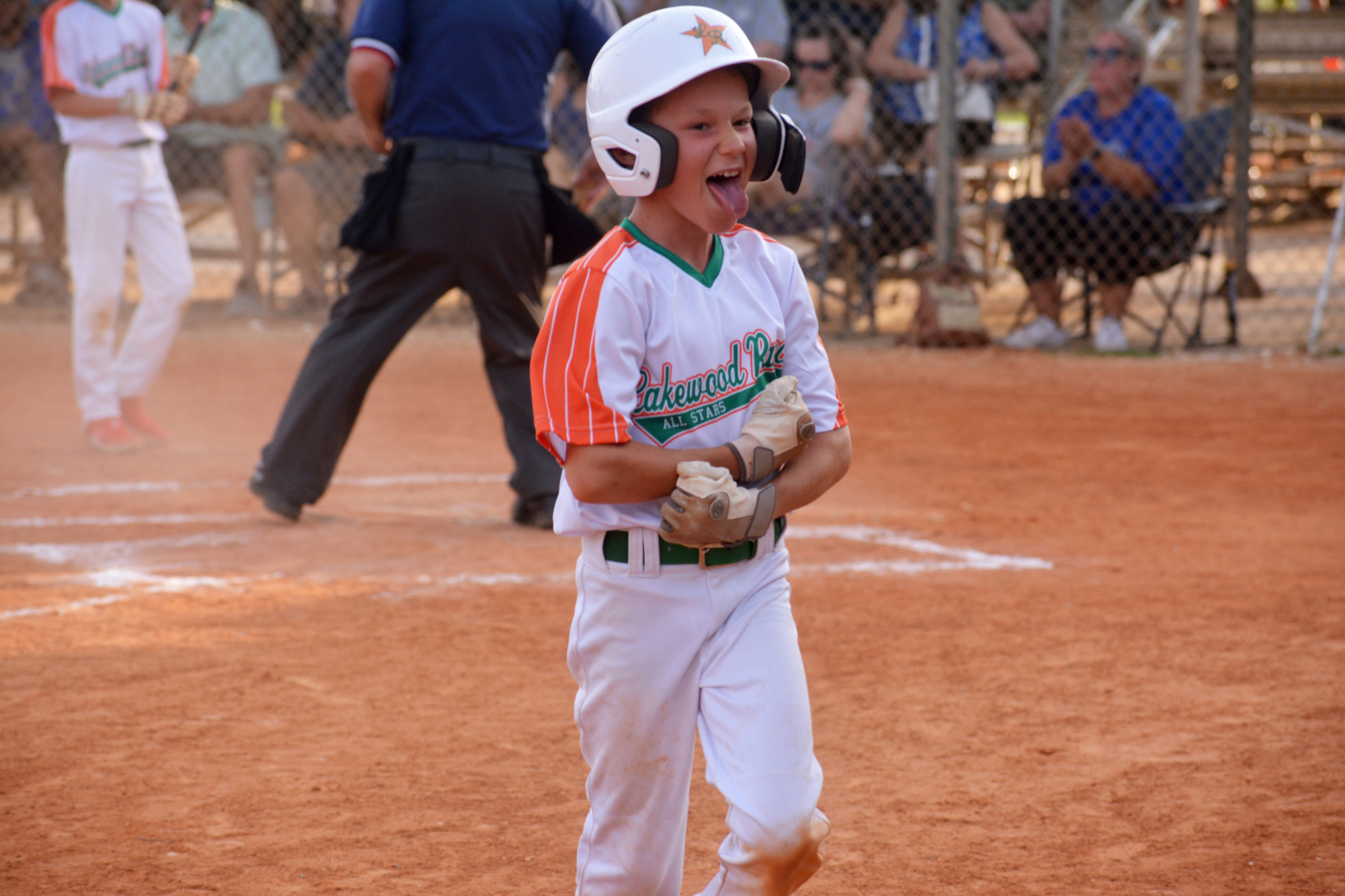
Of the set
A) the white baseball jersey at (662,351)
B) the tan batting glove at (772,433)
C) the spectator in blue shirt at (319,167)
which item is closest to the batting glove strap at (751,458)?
the tan batting glove at (772,433)

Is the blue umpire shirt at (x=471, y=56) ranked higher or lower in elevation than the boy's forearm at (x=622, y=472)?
higher

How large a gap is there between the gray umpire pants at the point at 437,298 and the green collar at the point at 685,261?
2.75m

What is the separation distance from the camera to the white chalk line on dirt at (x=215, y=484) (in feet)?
18.6

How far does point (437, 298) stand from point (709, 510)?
339 centimetres

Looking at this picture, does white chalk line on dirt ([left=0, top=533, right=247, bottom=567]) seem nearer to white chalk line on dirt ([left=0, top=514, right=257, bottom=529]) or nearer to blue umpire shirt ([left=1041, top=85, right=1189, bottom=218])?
white chalk line on dirt ([left=0, top=514, right=257, bottom=529])

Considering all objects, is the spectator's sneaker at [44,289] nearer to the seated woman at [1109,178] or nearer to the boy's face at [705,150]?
the seated woman at [1109,178]

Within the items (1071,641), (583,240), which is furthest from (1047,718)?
(583,240)

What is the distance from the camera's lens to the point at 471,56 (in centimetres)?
479

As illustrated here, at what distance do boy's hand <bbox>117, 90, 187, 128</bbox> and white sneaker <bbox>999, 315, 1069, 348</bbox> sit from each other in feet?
18.7

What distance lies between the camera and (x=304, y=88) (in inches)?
408

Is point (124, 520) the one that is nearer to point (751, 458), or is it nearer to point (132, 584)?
point (132, 584)

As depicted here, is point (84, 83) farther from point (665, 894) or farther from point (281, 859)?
point (665, 894)

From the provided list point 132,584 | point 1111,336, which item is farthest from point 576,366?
point 1111,336

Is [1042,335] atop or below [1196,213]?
below
